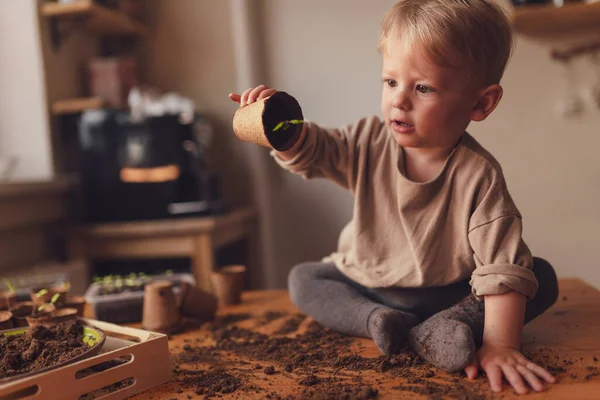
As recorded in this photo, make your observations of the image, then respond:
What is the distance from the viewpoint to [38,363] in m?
0.77

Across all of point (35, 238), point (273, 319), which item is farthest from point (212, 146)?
point (273, 319)

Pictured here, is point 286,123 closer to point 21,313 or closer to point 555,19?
point 21,313

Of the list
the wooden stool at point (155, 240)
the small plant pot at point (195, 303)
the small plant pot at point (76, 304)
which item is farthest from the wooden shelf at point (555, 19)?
the small plant pot at point (76, 304)

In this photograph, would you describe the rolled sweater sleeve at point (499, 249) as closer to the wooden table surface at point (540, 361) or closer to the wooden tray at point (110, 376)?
the wooden table surface at point (540, 361)

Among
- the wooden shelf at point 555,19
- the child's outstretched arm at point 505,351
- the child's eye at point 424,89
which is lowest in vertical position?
the child's outstretched arm at point 505,351

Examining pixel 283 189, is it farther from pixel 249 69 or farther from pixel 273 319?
pixel 273 319

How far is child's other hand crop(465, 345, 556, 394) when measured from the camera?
77cm

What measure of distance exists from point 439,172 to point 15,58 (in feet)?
6.01

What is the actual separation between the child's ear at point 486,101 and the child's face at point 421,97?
0.04 ft

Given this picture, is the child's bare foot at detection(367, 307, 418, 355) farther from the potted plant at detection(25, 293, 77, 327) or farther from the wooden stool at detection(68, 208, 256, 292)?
the wooden stool at detection(68, 208, 256, 292)

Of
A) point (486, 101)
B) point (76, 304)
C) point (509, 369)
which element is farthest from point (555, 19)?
point (76, 304)

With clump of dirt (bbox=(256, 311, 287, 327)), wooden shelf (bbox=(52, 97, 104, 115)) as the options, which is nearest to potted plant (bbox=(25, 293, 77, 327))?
clump of dirt (bbox=(256, 311, 287, 327))

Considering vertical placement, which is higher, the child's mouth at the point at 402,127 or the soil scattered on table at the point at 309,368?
the child's mouth at the point at 402,127

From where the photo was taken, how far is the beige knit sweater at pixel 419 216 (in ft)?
2.98
